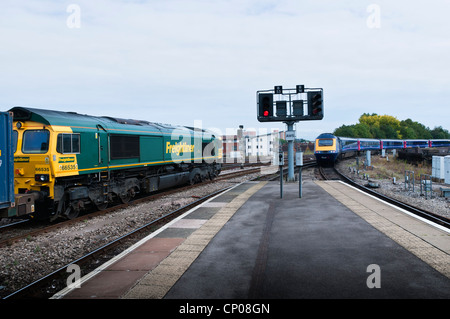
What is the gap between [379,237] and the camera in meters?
7.96

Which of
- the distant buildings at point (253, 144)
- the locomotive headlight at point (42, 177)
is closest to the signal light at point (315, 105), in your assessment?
the locomotive headlight at point (42, 177)

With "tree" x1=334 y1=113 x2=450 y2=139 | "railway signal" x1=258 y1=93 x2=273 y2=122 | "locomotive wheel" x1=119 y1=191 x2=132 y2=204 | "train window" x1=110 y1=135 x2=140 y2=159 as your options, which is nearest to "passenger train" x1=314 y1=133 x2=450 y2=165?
"railway signal" x1=258 y1=93 x2=273 y2=122

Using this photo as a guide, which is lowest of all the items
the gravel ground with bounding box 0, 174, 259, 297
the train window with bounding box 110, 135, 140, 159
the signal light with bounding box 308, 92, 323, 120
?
the gravel ground with bounding box 0, 174, 259, 297

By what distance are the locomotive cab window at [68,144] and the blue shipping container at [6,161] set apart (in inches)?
141

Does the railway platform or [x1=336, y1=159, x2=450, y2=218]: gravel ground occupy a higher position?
the railway platform

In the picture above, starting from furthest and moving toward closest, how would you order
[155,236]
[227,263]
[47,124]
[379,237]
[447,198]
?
1. [447,198]
2. [47,124]
3. [155,236]
4. [379,237]
5. [227,263]

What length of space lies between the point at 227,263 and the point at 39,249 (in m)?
5.07

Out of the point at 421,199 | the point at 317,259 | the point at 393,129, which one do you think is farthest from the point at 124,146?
the point at 393,129

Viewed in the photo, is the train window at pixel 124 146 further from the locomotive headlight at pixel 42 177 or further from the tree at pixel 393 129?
the tree at pixel 393 129

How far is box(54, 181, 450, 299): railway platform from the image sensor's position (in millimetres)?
5168

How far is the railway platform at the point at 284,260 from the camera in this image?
5.17 meters

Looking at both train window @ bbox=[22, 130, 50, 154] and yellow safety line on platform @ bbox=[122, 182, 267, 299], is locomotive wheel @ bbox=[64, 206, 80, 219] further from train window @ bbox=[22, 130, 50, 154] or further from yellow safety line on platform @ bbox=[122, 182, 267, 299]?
yellow safety line on platform @ bbox=[122, 182, 267, 299]

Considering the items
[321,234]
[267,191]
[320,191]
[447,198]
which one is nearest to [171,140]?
A: [267,191]

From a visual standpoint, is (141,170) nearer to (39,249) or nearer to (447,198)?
(39,249)
